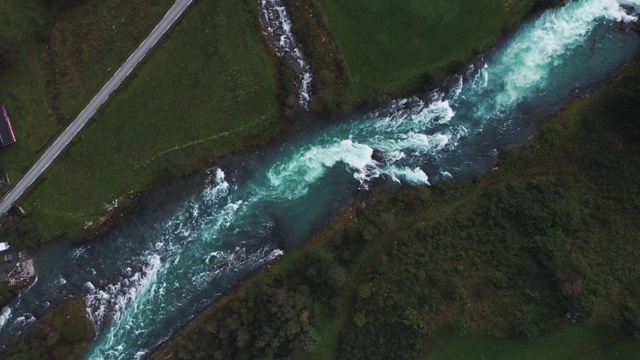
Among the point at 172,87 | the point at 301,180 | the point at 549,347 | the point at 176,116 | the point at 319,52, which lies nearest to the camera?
the point at 549,347

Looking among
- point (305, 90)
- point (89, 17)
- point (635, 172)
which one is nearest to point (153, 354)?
point (305, 90)

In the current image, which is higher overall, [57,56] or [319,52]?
[57,56]

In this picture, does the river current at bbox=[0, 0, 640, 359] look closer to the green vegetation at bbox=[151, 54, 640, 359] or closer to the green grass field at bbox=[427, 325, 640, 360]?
the green vegetation at bbox=[151, 54, 640, 359]

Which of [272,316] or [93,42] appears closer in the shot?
[272,316]

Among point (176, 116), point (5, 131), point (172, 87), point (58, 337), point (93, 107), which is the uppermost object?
point (172, 87)

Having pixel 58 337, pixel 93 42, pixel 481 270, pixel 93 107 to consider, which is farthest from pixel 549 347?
pixel 93 42

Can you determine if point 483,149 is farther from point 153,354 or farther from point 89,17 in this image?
point 89,17

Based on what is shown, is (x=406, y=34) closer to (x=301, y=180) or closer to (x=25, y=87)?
(x=301, y=180)

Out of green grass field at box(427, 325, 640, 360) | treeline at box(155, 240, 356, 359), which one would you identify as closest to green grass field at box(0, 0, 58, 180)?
treeline at box(155, 240, 356, 359)

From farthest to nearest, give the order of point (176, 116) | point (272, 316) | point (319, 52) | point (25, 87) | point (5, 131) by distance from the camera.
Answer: point (319, 52) → point (25, 87) → point (176, 116) → point (5, 131) → point (272, 316)
